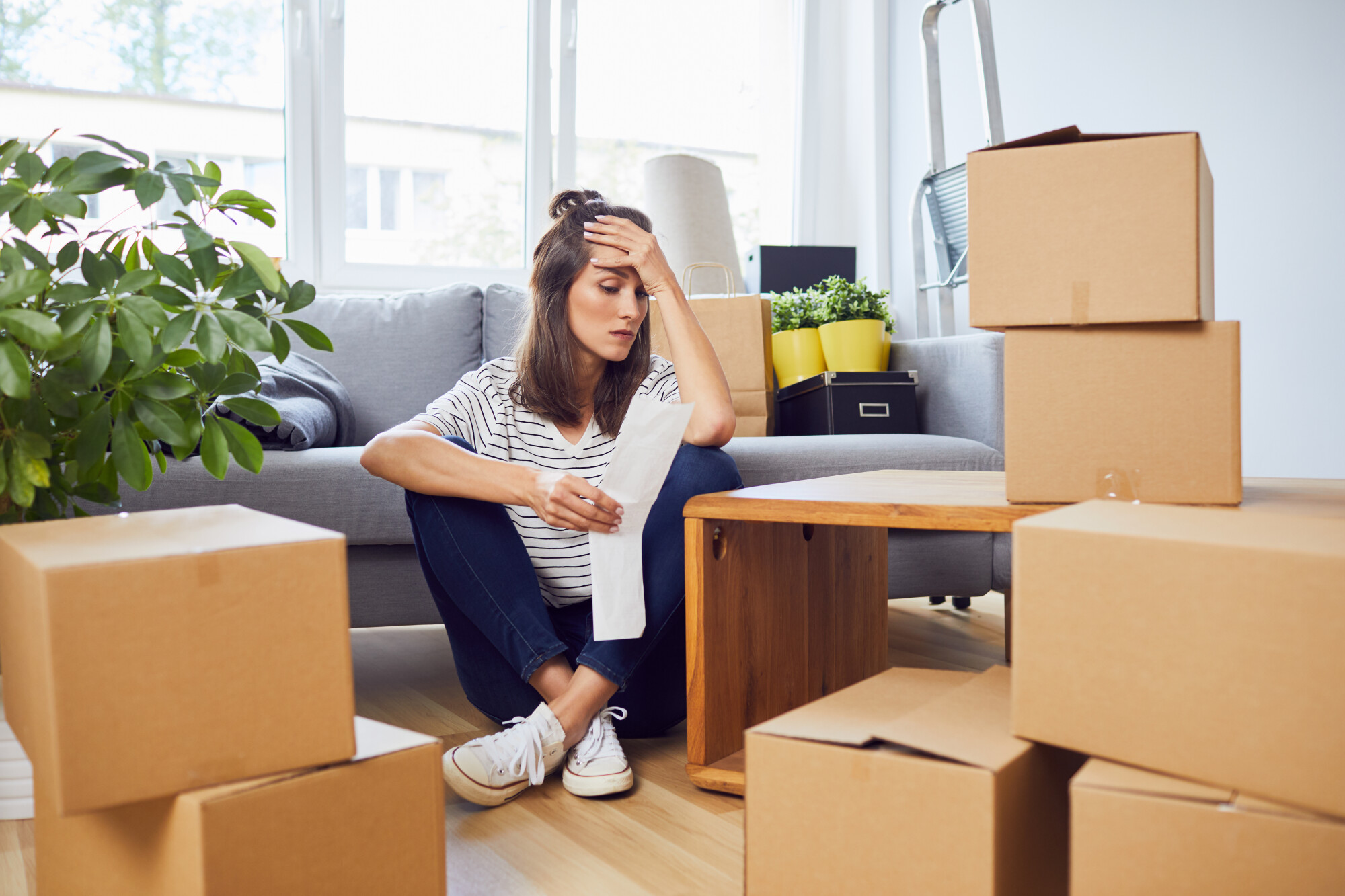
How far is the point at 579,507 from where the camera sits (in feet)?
3.72

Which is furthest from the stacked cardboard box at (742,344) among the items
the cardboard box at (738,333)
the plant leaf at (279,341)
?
the plant leaf at (279,341)

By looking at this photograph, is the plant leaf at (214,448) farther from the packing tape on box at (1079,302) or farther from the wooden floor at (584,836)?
the packing tape on box at (1079,302)

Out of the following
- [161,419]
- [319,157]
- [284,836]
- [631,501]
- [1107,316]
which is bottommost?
[284,836]

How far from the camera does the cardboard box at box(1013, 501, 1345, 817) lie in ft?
2.02

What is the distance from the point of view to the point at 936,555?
5.76ft

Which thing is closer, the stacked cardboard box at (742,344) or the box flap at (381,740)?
the box flap at (381,740)

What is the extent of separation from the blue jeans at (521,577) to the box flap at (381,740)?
380 mm

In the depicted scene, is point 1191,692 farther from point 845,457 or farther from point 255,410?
point 845,457

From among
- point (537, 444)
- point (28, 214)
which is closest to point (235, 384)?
point (28, 214)

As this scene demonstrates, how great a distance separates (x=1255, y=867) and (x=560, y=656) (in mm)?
851

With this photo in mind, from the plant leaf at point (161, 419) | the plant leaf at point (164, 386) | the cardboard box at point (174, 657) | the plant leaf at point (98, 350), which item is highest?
the plant leaf at point (98, 350)

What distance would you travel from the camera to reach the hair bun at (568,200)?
58.7 inches

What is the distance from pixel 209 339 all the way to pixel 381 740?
429 millimetres

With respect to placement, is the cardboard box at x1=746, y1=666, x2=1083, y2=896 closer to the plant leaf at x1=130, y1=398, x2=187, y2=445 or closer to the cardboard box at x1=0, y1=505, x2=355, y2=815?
the cardboard box at x1=0, y1=505, x2=355, y2=815
